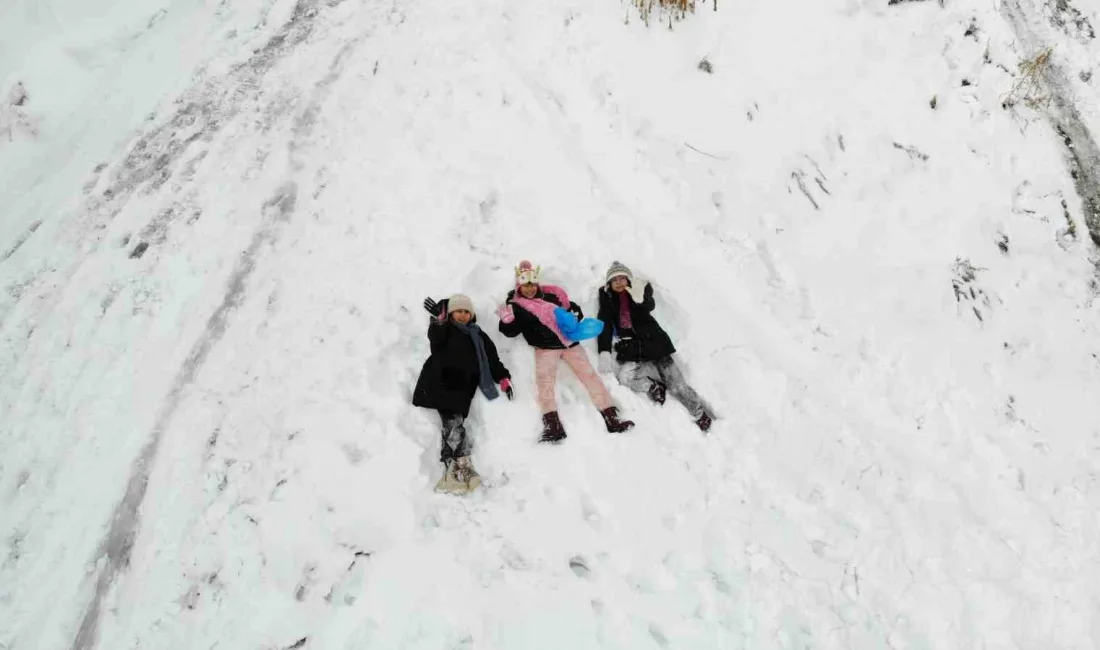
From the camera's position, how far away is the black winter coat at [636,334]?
5.47 metres

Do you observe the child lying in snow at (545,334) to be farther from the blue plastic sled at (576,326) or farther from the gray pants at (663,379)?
the gray pants at (663,379)

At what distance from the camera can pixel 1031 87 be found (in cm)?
629

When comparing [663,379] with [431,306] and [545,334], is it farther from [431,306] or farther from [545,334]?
[431,306]

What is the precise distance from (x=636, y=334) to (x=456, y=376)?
156 centimetres

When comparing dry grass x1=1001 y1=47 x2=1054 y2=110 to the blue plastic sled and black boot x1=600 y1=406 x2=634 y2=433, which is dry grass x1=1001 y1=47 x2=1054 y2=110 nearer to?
the blue plastic sled

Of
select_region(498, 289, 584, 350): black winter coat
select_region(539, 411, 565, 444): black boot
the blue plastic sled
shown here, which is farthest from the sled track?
select_region(539, 411, 565, 444): black boot

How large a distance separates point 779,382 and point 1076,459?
2.29 m

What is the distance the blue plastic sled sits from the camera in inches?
215

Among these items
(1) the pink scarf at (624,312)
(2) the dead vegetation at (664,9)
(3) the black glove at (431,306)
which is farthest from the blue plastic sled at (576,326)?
(2) the dead vegetation at (664,9)

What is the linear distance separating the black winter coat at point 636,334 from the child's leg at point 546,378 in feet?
1.62

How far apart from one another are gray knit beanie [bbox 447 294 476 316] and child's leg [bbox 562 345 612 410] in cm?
88

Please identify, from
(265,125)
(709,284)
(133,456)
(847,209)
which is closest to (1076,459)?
(847,209)

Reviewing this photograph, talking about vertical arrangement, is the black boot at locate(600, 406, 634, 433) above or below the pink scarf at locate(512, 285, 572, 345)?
below

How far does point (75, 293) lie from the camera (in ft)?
19.6
